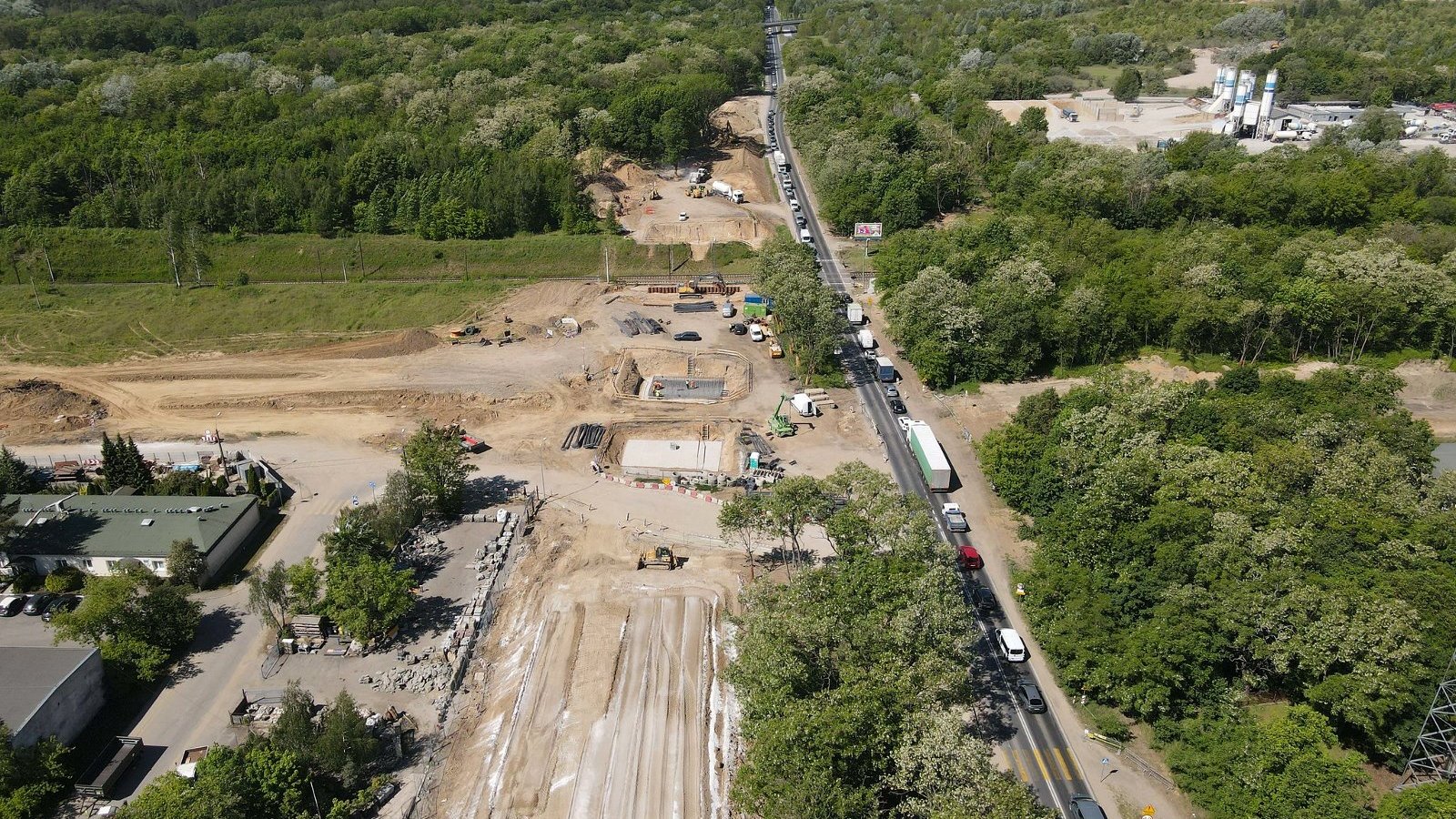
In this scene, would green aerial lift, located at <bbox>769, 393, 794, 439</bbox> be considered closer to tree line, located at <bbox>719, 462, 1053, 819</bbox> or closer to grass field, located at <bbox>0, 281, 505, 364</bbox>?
tree line, located at <bbox>719, 462, 1053, 819</bbox>

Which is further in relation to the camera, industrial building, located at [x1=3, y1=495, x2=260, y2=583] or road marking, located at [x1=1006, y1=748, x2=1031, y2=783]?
industrial building, located at [x1=3, y1=495, x2=260, y2=583]

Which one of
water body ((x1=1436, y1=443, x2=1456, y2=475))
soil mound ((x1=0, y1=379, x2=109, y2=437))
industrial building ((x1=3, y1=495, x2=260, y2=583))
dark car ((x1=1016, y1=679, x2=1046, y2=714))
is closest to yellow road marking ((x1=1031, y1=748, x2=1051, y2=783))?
dark car ((x1=1016, y1=679, x2=1046, y2=714))

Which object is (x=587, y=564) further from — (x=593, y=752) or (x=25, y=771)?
(x=25, y=771)

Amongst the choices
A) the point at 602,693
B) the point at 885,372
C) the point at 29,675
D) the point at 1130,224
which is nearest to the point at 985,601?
the point at 602,693

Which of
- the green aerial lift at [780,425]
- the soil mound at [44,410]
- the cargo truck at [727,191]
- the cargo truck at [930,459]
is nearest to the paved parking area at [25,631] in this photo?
the soil mound at [44,410]

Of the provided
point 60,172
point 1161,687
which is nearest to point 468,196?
point 60,172

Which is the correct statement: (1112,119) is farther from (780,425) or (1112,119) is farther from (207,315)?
(207,315)
